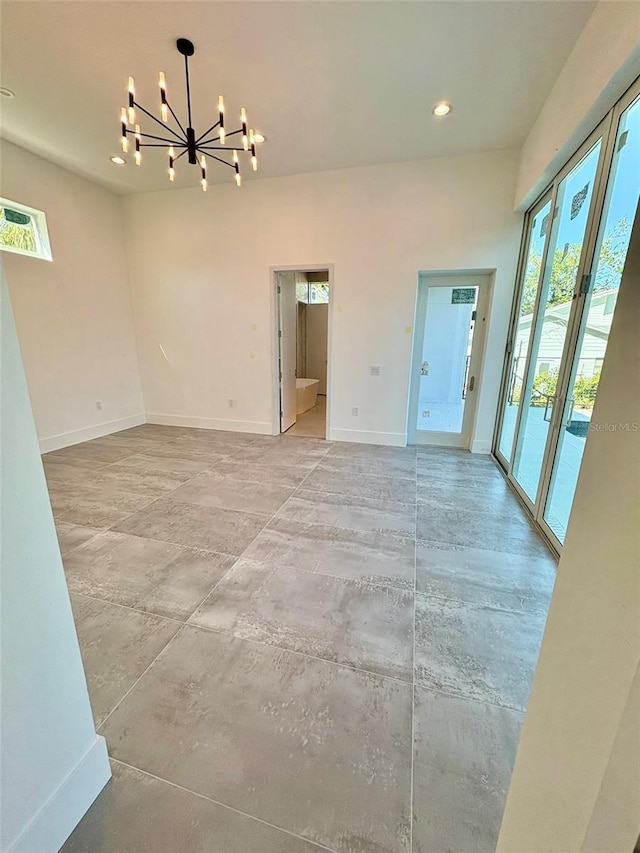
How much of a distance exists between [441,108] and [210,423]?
4.68m

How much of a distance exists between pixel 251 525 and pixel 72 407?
3554mm

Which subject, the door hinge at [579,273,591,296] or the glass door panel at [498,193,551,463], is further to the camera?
the glass door panel at [498,193,551,463]

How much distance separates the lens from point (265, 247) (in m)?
4.48

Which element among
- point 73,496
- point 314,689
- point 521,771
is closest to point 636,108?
point 521,771

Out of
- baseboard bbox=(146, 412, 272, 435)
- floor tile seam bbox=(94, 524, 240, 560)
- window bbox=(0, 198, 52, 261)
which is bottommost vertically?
floor tile seam bbox=(94, 524, 240, 560)

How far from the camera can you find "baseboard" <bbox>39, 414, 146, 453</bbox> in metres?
4.21

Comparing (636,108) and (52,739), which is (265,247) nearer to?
(636,108)

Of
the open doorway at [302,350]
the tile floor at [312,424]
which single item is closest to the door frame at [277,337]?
the open doorway at [302,350]

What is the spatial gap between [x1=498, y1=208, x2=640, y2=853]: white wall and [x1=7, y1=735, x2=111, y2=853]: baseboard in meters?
1.17

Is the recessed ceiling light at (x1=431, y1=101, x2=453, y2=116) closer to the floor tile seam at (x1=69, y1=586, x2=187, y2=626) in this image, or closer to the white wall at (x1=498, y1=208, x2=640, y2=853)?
the white wall at (x1=498, y1=208, x2=640, y2=853)

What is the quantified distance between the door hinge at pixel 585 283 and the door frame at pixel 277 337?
8.95 feet

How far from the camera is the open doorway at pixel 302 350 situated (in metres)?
4.91

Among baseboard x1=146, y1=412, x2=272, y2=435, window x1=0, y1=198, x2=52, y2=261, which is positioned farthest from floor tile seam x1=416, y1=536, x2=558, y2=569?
window x1=0, y1=198, x2=52, y2=261

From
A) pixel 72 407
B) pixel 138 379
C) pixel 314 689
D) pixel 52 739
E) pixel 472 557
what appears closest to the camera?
pixel 52 739
